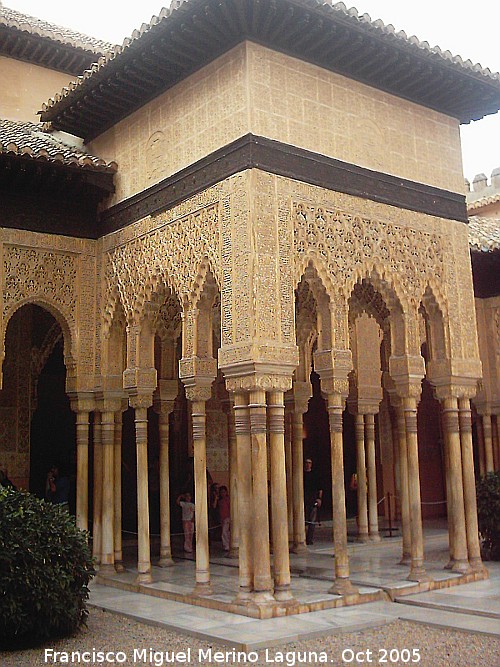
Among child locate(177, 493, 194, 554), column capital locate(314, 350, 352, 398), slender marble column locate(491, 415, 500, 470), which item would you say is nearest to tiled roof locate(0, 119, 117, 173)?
column capital locate(314, 350, 352, 398)

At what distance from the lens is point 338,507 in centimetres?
841

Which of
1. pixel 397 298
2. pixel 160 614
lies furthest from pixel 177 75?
pixel 160 614

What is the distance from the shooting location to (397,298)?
369 inches

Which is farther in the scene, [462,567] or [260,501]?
[462,567]

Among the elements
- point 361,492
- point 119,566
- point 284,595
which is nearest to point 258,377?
point 284,595

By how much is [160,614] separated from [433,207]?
5.94 m

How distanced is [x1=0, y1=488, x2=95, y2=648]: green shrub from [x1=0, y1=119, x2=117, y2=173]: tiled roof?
442 cm

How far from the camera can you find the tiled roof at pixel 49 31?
12.7m

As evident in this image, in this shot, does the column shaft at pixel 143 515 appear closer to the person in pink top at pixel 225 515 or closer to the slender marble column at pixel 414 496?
the person in pink top at pixel 225 515

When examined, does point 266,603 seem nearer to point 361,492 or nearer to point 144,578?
point 144,578

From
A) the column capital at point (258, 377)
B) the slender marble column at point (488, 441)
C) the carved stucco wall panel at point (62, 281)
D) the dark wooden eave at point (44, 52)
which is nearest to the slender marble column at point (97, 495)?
the carved stucco wall panel at point (62, 281)

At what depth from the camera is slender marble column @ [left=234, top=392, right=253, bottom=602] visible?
7727 millimetres

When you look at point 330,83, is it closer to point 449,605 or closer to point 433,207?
point 433,207

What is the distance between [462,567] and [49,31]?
1058 cm
